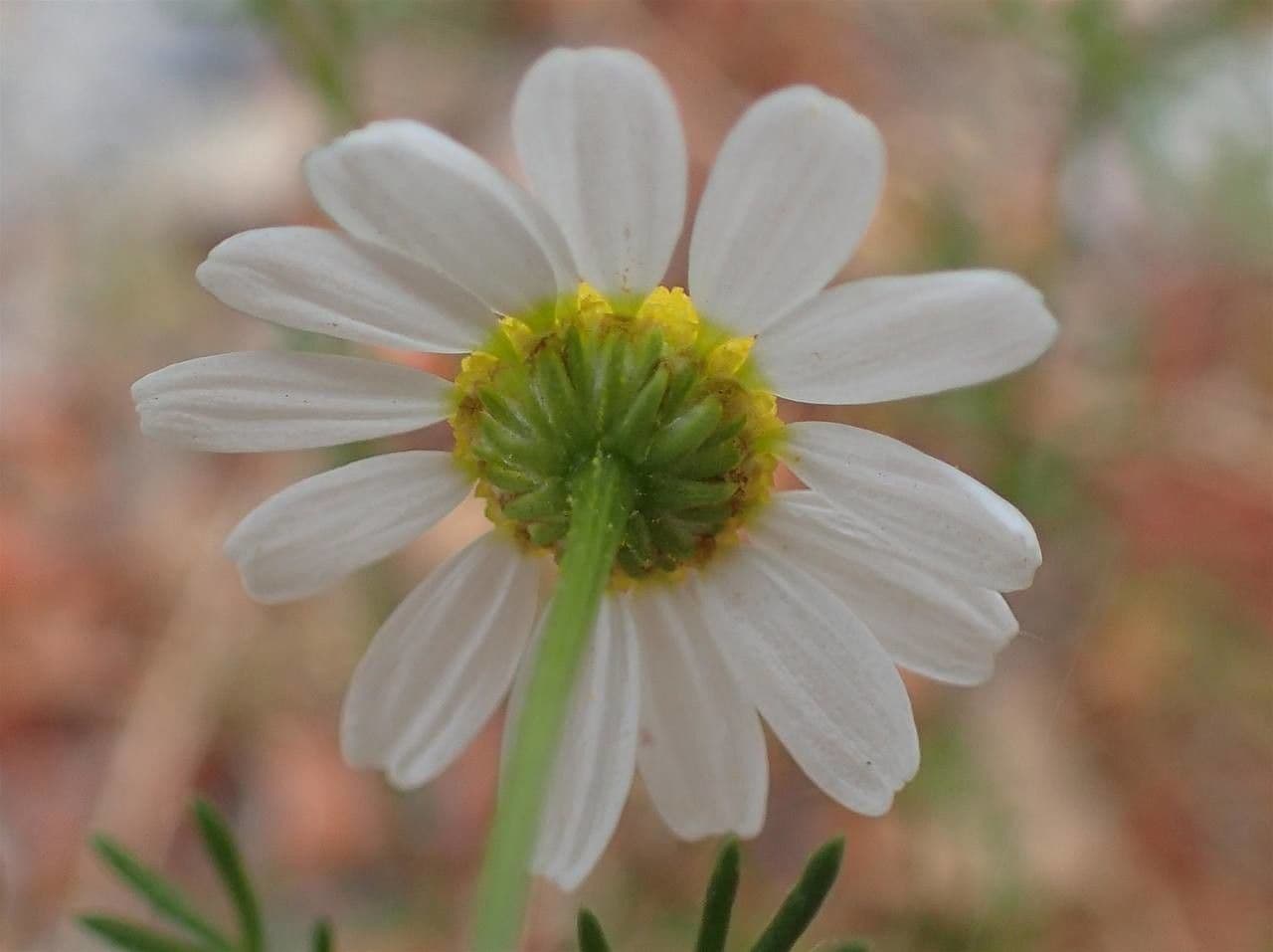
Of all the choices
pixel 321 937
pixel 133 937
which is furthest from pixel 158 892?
pixel 321 937

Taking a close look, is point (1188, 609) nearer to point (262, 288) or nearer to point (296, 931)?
point (296, 931)

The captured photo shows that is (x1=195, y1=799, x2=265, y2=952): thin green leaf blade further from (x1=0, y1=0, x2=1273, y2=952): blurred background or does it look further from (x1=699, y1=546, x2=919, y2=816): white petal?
(x1=0, y1=0, x2=1273, y2=952): blurred background

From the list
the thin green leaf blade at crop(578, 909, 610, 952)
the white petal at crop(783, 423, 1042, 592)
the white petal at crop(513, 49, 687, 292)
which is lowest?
the thin green leaf blade at crop(578, 909, 610, 952)

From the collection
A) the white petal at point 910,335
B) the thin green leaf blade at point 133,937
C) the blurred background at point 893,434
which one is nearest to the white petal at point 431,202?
the white petal at point 910,335

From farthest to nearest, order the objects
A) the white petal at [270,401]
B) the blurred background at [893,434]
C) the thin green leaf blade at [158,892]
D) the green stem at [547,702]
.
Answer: the blurred background at [893,434] → the thin green leaf blade at [158,892] → the white petal at [270,401] → the green stem at [547,702]

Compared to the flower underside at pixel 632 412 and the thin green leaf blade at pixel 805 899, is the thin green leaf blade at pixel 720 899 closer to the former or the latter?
the thin green leaf blade at pixel 805 899

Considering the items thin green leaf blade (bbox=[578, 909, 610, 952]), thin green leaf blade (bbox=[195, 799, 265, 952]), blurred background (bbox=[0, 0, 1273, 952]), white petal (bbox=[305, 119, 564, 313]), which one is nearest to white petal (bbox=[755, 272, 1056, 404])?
white petal (bbox=[305, 119, 564, 313])
